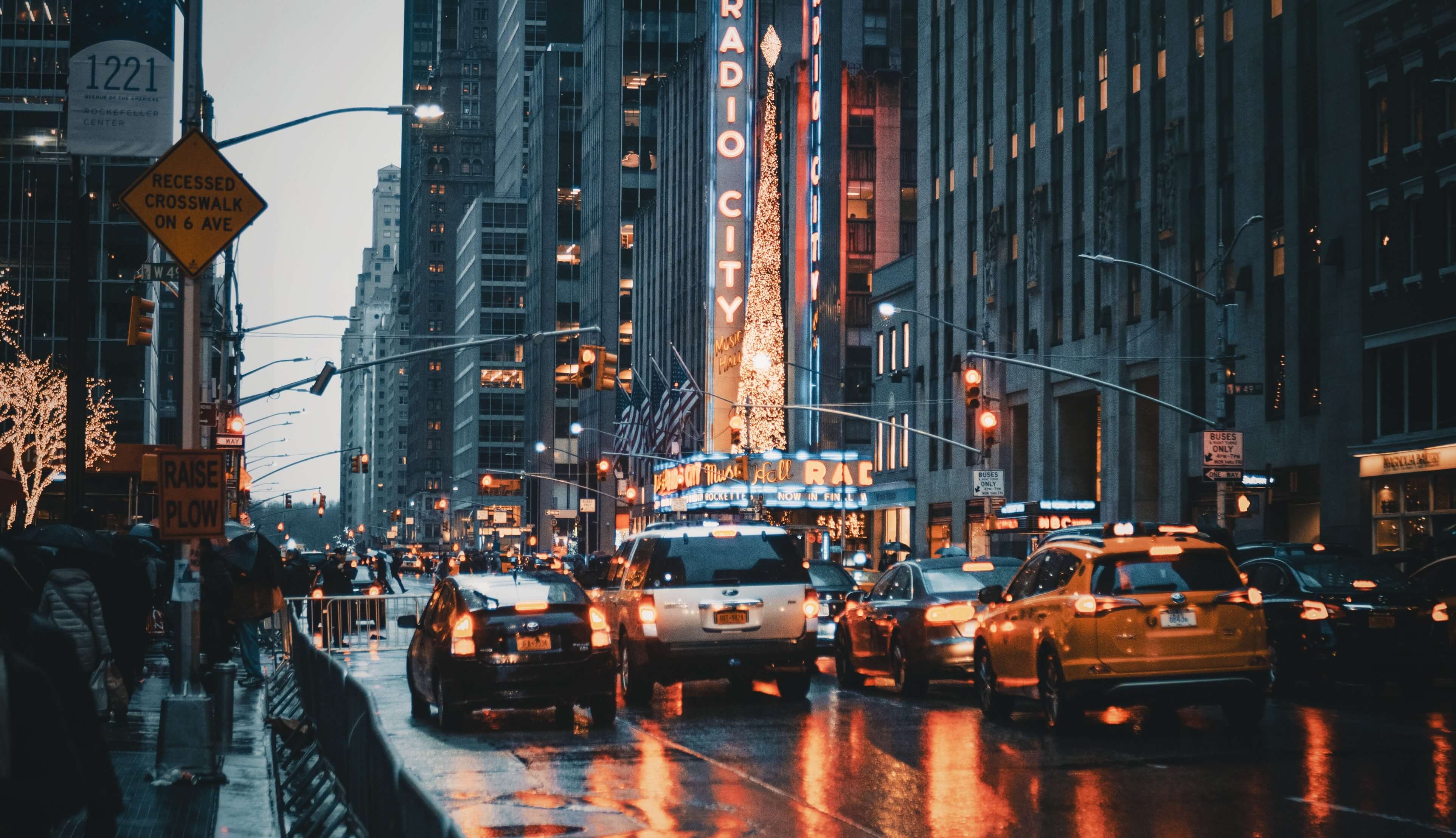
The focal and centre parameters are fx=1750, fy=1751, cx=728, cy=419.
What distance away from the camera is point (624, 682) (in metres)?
20.6

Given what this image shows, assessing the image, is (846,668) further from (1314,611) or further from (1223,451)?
(1223,451)

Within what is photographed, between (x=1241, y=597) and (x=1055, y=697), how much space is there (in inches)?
73.3

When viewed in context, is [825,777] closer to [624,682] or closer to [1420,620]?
[624,682]

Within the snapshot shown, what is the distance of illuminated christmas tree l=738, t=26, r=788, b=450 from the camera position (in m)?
87.2

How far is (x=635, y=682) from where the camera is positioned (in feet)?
66.4

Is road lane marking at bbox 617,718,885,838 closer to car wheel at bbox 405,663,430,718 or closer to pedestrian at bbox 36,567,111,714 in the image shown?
car wheel at bbox 405,663,430,718

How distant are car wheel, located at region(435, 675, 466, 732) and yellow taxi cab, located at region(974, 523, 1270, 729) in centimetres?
582

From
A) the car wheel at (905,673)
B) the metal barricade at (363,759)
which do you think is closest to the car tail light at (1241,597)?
the car wheel at (905,673)

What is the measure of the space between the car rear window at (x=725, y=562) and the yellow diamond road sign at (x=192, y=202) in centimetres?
784

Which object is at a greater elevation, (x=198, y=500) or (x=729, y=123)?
(x=729, y=123)

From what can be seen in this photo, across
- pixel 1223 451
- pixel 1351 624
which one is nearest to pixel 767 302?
pixel 1223 451

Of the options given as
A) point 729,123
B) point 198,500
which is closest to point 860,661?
point 198,500

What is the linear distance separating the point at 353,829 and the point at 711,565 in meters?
11.3

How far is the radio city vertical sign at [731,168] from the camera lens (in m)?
90.7
